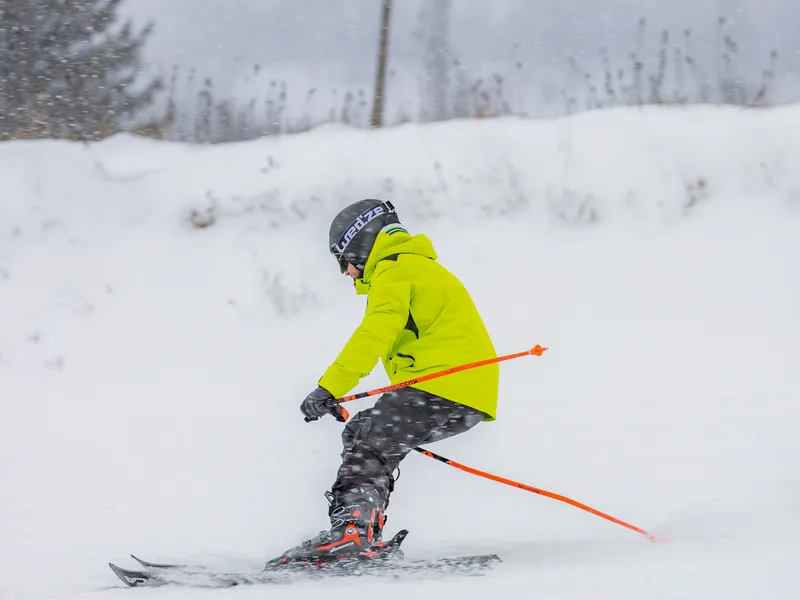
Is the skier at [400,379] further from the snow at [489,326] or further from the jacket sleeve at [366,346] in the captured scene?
the snow at [489,326]

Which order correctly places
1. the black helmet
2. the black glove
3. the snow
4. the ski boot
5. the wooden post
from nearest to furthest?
the black glove
the ski boot
the black helmet
the snow
the wooden post

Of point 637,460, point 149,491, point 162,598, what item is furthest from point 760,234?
point 162,598

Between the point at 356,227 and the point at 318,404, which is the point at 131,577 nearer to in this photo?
the point at 318,404

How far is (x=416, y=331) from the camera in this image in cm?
318

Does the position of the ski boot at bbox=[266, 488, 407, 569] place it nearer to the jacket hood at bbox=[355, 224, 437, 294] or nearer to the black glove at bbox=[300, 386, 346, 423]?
the black glove at bbox=[300, 386, 346, 423]

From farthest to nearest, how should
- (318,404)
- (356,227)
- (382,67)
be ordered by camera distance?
(382,67) → (356,227) → (318,404)

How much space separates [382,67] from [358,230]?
7409mm

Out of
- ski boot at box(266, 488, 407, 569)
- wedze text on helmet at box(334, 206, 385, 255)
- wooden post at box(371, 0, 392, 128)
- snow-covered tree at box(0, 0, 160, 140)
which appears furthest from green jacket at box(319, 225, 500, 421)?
snow-covered tree at box(0, 0, 160, 140)

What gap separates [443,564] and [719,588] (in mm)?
1143

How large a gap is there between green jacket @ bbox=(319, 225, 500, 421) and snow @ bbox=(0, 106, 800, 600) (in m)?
0.79

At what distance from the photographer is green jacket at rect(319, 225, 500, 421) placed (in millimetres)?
2959

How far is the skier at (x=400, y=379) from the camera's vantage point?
118 inches

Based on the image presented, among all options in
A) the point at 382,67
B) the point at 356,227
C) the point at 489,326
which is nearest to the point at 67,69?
the point at 382,67

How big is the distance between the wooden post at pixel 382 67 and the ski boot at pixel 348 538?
686 centimetres
